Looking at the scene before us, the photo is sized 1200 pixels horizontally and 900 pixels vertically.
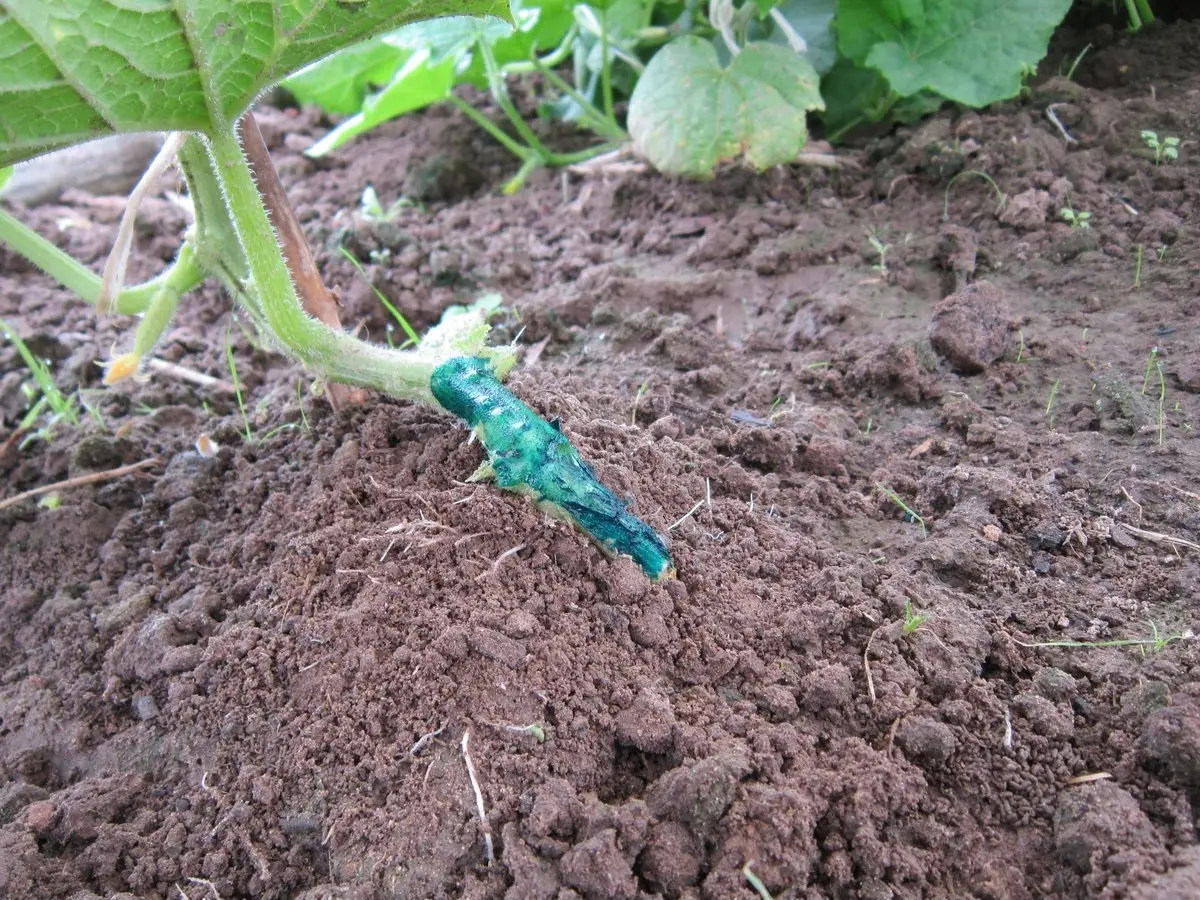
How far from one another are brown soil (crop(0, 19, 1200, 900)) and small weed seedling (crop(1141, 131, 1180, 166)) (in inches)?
1.5

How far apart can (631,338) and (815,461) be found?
0.65 m

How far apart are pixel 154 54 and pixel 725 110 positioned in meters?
1.60

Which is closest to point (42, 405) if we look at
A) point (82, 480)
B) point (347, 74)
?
point (82, 480)

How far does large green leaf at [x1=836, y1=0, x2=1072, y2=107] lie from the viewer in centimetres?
261

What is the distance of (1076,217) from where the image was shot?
94.9 inches

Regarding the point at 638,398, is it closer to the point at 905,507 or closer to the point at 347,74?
the point at 905,507

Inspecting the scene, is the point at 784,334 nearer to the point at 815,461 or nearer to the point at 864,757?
the point at 815,461

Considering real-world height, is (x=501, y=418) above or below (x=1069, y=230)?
above

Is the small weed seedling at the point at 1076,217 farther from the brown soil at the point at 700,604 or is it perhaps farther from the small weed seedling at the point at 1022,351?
the small weed seedling at the point at 1022,351

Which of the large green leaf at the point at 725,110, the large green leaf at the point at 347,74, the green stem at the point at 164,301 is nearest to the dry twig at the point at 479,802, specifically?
the green stem at the point at 164,301

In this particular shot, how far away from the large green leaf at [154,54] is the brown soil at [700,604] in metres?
0.66

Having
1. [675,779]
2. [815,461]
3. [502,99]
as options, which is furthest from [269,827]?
[502,99]

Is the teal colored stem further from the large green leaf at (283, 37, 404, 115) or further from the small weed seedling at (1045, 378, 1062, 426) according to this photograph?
the large green leaf at (283, 37, 404, 115)

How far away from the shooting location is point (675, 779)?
130cm
